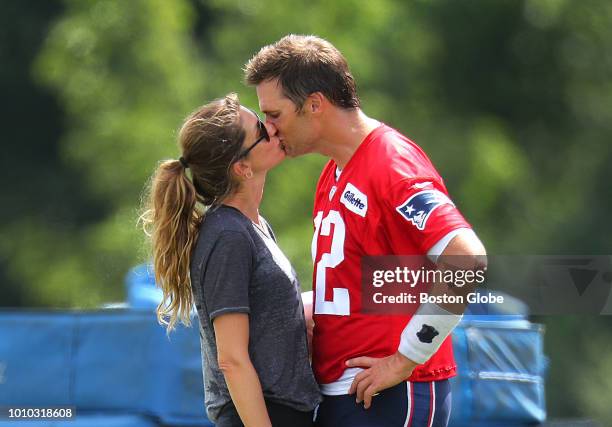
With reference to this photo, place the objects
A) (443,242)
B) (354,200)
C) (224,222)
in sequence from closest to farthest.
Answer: (443,242) → (224,222) → (354,200)

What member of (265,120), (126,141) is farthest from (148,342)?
(126,141)

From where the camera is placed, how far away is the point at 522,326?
4.36m

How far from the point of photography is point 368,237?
2.89 meters

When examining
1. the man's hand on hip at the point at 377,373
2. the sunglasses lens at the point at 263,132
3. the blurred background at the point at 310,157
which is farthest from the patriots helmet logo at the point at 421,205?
the blurred background at the point at 310,157

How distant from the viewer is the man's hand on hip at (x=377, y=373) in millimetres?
2807

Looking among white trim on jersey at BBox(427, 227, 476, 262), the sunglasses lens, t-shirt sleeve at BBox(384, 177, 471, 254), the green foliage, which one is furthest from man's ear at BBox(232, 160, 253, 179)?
the green foliage

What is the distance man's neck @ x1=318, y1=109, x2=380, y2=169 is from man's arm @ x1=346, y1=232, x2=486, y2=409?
49cm

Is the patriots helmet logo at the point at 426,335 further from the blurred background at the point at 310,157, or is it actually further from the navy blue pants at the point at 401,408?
the blurred background at the point at 310,157

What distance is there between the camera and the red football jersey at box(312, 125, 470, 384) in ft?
9.17

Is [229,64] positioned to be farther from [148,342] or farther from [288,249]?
[148,342]

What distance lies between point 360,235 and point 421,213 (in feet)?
0.74

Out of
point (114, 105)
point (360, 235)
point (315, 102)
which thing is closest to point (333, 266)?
point (360, 235)

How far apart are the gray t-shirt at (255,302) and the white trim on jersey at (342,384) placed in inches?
2.0

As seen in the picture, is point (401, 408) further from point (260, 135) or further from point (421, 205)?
point (260, 135)
